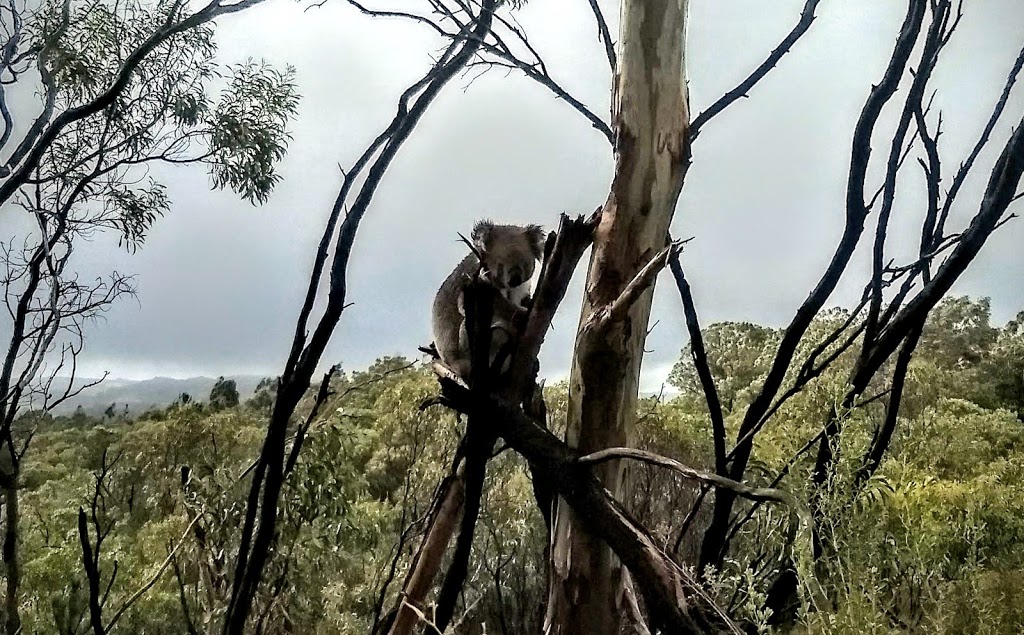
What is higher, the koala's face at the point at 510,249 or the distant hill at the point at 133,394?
the koala's face at the point at 510,249

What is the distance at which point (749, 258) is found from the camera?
1978 millimetres

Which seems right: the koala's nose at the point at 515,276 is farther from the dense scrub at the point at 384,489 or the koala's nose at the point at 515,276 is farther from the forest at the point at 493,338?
the dense scrub at the point at 384,489

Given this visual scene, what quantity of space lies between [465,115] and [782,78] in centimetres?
88

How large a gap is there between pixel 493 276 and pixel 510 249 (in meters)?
0.10

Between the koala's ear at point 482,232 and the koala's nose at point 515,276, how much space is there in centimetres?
8

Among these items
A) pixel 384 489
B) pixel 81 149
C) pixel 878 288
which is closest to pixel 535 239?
pixel 878 288

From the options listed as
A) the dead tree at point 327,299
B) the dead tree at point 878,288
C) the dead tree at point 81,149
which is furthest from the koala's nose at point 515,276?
the dead tree at point 81,149

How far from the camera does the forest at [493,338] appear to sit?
1241 mm

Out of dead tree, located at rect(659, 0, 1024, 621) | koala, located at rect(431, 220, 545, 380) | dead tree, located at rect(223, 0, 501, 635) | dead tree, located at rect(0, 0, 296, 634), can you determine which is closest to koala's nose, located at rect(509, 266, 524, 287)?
koala, located at rect(431, 220, 545, 380)

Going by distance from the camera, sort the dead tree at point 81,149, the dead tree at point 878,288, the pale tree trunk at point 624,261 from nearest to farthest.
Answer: the pale tree trunk at point 624,261, the dead tree at point 878,288, the dead tree at point 81,149

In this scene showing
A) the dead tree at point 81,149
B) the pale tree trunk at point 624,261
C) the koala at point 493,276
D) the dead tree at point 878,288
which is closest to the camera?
the pale tree trunk at point 624,261

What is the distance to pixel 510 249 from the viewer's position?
5.16ft

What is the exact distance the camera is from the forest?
1.24 metres

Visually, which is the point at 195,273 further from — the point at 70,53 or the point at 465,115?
the point at 465,115
